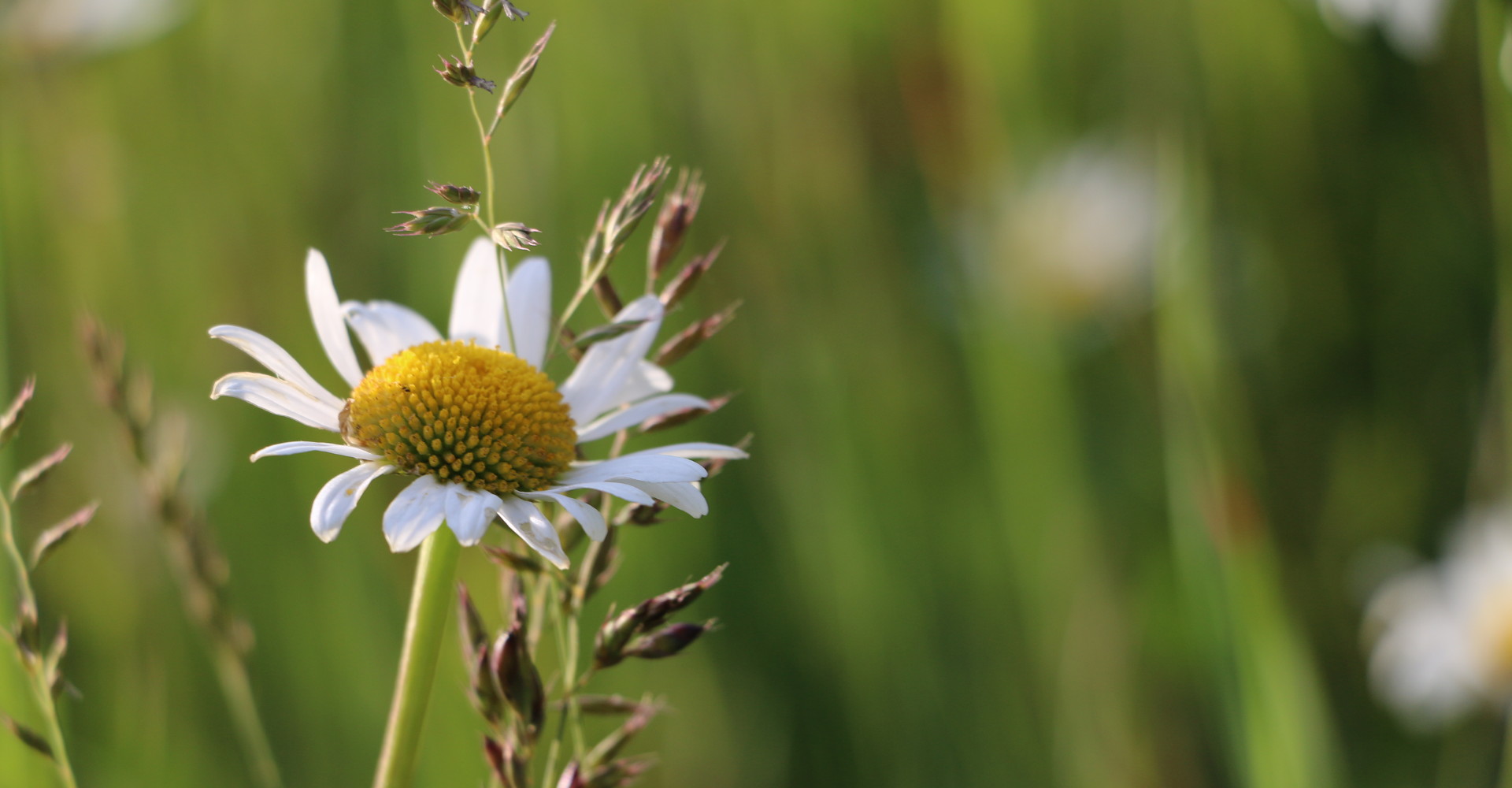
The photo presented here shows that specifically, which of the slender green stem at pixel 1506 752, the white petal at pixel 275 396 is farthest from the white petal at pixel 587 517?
the slender green stem at pixel 1506 752

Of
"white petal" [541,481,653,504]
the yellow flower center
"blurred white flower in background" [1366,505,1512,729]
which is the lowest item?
"blurred white flower in background" [1366,505,1512,729]

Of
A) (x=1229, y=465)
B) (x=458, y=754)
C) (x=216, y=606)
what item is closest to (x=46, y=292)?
(x=458, y=754)

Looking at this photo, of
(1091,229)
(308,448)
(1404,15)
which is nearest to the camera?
(308,448)

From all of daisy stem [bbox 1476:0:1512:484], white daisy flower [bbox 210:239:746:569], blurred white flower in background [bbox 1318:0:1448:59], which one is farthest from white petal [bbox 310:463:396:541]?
blurred white flower in background [bbox 1318:0:1448:59]

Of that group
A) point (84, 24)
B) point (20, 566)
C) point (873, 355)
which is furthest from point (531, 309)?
point (84, 24)

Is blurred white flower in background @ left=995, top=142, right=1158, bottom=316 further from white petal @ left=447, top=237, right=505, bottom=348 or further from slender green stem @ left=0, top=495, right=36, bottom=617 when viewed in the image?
slender green stem @ left=0, top=495, right=36, bottom=617

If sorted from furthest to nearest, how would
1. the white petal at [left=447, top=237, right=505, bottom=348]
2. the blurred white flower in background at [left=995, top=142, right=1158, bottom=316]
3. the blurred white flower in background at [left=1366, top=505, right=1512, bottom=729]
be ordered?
the blurred white flower in background at [left=995, top=142, right=1158, bottom=316], the blurred white flower in background at [left=1366, top=505, right=1512, bottom=729], the white petal at [left=447, top=237, right=505, bottom=348]

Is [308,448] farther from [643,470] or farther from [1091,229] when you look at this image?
[1091,229]

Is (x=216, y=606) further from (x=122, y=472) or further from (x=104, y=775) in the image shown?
(x=122, y=472)
